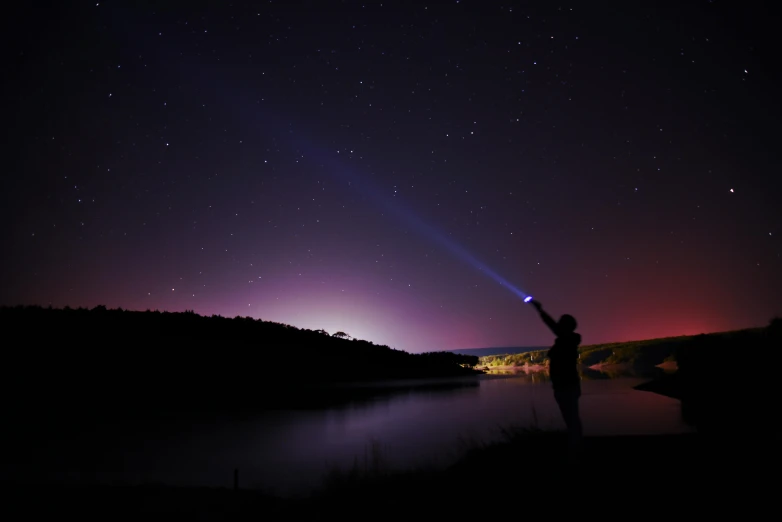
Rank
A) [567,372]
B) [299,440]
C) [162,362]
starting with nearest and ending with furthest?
[567,372], [299,440], [162,362]

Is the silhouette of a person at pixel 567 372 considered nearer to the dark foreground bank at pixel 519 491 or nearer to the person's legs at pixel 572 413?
the person's legs at pixel 572 413

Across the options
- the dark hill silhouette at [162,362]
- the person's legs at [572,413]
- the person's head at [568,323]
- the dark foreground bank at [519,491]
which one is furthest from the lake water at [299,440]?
the dark hill silhouette at [162,362]

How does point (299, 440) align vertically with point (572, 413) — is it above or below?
below

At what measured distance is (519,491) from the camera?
812 cm

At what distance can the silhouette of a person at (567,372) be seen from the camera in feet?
26.6

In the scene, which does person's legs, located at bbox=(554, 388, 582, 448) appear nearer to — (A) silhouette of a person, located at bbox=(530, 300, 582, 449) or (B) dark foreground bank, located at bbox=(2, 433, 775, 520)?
(A) silhouette of a person, located at bbox=(530, 300, 582, 449)

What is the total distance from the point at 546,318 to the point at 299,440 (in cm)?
2949

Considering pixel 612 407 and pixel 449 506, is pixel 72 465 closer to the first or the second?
pixel 449 506

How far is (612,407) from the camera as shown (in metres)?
41.9

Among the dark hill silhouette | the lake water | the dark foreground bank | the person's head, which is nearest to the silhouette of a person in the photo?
the person's head

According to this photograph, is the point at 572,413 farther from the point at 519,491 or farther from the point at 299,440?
the point at 299,440

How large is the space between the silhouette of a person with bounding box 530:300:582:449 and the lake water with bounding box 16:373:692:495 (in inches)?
251

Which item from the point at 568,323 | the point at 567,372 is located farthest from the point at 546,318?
the point at 567,372

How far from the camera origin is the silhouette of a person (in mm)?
8102
